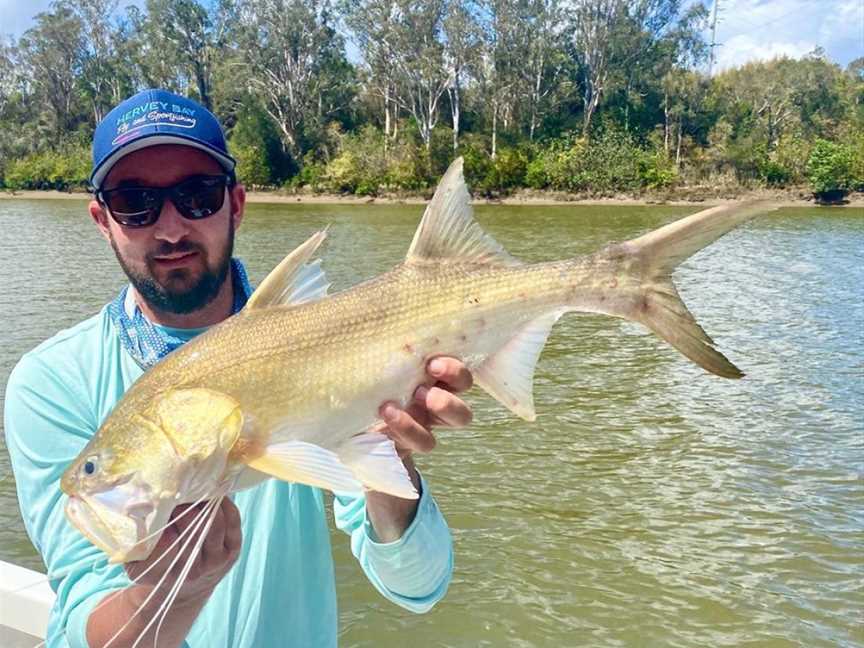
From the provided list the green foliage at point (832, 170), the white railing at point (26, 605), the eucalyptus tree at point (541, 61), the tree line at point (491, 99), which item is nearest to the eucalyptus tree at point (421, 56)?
the tree line at point (491, 99)

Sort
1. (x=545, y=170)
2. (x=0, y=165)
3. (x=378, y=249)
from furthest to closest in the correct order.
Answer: (x=0, y=165)
(x=545, y=170)
(x=378, y=249)

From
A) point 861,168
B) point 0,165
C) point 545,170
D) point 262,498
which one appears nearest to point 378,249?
point 262,498

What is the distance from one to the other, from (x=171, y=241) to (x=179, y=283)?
0.14 metres

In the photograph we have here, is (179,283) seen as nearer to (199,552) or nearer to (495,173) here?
(199,552)

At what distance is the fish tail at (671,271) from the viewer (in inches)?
91.2

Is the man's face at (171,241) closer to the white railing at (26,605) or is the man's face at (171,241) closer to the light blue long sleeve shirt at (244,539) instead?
the light blue long sleeve shirt at (244,539)

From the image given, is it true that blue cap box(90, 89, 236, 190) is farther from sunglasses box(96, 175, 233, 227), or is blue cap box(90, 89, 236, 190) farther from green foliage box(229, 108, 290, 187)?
green foliage box(229, 108, 290, 187)

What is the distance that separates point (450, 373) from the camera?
226 cm

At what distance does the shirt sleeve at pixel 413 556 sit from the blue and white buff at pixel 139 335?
2.71ft

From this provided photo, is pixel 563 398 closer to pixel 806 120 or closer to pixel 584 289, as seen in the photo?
pixel 584 289

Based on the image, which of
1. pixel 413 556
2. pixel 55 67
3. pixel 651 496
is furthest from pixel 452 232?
pixel 55 67

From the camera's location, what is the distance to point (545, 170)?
50.7 meters

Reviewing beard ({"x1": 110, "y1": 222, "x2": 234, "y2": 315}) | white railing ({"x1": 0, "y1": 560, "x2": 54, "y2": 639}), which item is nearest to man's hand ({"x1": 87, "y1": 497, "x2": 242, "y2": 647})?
beard ({"x1": 110, "y1": 222, "x2": 234, "y2": 315})

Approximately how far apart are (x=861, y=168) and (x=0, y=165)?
62.1m
